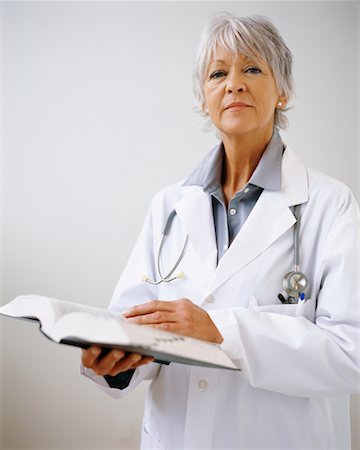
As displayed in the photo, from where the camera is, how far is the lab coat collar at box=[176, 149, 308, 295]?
1.12 meters

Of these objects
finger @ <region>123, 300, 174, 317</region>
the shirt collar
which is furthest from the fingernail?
the shirt collar

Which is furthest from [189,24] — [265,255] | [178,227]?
[265,255]

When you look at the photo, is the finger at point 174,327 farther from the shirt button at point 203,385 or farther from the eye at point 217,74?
the eye at point 217,74

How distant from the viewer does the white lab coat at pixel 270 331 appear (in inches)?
38.5

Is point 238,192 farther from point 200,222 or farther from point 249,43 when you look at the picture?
point 249,43

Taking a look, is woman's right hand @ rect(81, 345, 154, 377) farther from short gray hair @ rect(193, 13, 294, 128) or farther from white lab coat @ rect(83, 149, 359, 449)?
short gray hair @ rect(193, 13, 294, 128)

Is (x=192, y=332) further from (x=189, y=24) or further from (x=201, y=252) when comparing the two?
(x=189, y=24)

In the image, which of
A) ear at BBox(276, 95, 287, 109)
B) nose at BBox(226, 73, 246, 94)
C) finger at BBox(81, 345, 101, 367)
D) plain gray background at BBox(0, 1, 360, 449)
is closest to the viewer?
finger at BBox(81, 345, 101, 367)

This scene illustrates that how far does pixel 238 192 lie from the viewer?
123 centimetres

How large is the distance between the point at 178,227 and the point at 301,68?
1.26m

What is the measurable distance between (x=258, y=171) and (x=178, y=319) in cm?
46

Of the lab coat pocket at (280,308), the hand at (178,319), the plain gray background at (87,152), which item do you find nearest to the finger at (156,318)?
the hand at (178,319)

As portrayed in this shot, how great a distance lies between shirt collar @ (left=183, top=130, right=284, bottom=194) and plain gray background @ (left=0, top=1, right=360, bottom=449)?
0.90m

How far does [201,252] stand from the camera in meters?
1.18
